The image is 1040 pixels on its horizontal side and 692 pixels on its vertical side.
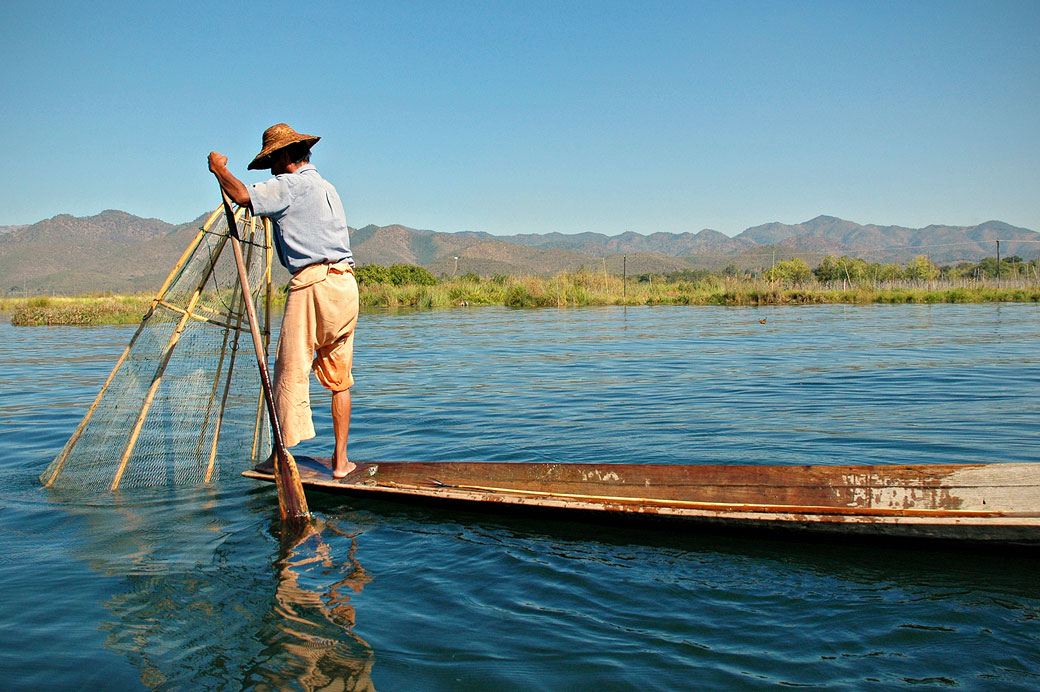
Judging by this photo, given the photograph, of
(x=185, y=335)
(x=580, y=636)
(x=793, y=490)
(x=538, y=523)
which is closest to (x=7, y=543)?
(x=185, y=335)

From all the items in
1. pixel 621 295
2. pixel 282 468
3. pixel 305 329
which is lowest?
pixel 282 468

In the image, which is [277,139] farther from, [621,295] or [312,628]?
[621,295]

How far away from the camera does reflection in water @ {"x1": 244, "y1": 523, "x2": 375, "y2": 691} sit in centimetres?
271

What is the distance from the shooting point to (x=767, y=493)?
382 cm

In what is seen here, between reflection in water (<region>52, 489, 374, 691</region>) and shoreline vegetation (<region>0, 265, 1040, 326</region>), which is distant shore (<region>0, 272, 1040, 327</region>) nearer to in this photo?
shoreline vegetation (<region>0, 265, 1040, 326</region>)

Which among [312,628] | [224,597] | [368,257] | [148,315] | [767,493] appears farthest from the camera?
[368,257]

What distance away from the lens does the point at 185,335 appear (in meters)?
5.02

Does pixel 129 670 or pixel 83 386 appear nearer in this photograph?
pixel 129 670

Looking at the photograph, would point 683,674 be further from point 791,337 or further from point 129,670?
point 791,337

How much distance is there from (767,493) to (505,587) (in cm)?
134

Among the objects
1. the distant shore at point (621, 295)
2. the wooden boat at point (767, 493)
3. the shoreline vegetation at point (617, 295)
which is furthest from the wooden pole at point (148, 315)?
the distant shore at point (621, 295)

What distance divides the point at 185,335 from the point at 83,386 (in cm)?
582

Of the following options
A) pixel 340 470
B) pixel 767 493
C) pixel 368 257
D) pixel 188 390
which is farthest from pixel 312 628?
pixel 368 257

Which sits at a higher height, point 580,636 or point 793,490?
point 793,490
